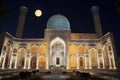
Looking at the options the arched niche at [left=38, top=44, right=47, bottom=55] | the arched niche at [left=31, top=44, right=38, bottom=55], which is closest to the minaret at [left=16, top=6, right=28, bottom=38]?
the arched niche at [left=31, top=44, right=38, bottom=55]

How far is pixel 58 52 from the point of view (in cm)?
3494

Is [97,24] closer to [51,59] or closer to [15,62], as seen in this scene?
[51,59]

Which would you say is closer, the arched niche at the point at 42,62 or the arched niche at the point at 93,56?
the arched niche at the point at 93,56

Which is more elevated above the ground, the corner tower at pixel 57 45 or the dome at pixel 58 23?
the dome at pixel 58 23

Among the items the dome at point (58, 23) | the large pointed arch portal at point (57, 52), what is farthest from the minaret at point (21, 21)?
the large pointed arch portal at point (57, 52)

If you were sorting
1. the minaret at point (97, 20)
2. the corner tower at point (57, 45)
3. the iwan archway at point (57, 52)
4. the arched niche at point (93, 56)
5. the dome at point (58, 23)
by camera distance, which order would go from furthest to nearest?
1. the minaret at point (97, 20)
2. the dome at point (58, 23)
3. the arched niche at point (93, 56)
4. the iwan archway at point (57, 52)
5. the corner tower at point (57, 45)

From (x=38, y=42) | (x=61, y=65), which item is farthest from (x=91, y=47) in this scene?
(x=38, y=42)

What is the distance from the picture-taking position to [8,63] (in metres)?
32.5

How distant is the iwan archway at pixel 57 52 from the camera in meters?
34.4

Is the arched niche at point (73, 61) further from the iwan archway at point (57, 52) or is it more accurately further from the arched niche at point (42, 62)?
the arched niche at point (42, 62)

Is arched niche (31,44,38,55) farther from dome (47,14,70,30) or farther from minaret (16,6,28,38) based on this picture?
minaret (16,6,28,38)

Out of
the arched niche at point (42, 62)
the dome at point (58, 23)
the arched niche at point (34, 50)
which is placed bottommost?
the arched niche at point (42, 62)

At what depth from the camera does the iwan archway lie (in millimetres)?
34428

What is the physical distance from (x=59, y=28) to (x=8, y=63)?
16.9 metres
